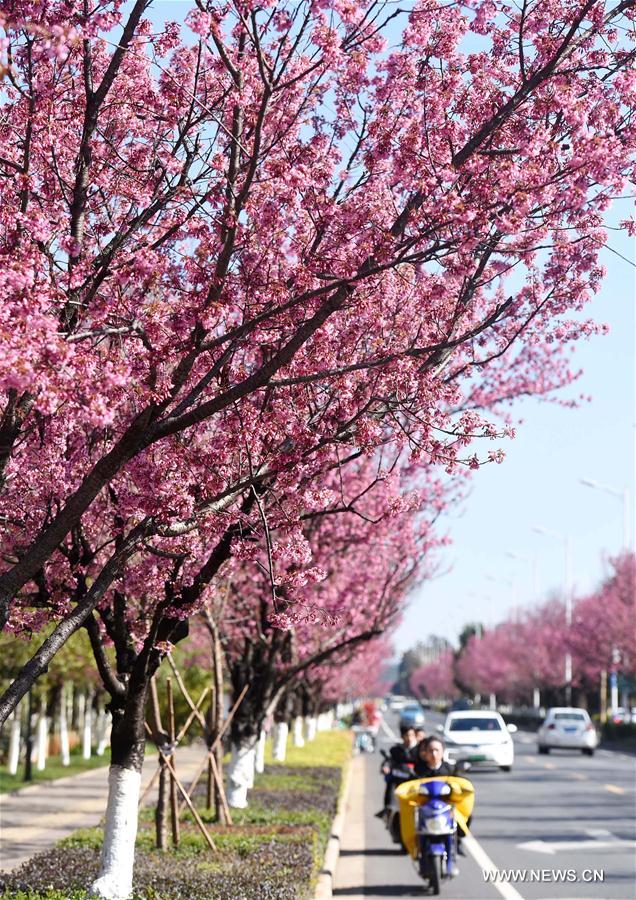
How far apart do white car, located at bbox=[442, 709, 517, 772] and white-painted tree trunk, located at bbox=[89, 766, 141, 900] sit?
80.5 ft

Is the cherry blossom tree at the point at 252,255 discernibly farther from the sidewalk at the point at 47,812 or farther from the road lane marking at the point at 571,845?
the road lane marking at the point at 571,845

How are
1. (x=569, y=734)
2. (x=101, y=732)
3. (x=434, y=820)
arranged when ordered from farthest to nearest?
(x=101, y=732), (x=569, y=734), (x=434, y=820)

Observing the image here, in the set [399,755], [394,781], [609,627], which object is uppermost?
[609,627]

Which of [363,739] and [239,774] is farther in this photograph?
[363,739]

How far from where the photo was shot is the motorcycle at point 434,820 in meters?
13.5

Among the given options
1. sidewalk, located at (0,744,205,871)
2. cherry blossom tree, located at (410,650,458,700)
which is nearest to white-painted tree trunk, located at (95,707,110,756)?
sidewalk, located at (0,744,205,871)

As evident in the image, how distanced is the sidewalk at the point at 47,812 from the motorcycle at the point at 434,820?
3.72 m

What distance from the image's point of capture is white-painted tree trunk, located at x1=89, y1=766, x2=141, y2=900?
10.1 meters

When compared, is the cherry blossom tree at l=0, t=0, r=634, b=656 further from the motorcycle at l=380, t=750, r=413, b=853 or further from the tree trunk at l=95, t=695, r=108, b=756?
the tree trunk at l=95, t=695, r=108, b=756

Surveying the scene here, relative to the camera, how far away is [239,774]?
1928 cm

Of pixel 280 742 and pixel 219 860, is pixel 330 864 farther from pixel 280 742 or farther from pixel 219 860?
pixel 280 742

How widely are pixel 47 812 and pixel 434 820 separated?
393 inches

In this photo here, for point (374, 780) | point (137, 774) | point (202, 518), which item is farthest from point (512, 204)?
point (374, 780)

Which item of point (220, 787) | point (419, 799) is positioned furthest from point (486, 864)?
point (220, 787)
